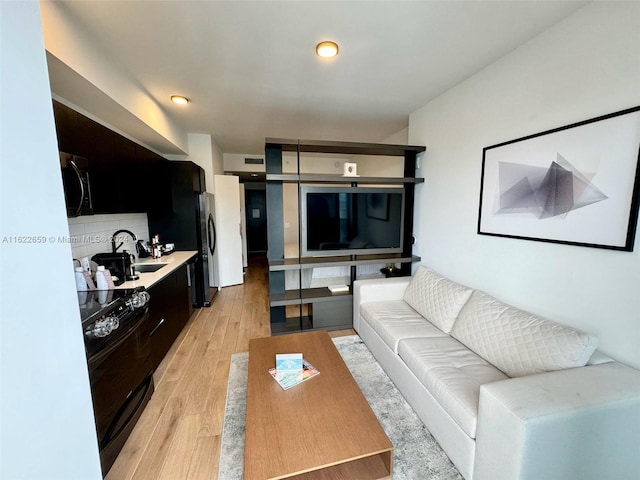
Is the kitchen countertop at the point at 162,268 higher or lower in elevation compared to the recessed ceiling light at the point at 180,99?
lower

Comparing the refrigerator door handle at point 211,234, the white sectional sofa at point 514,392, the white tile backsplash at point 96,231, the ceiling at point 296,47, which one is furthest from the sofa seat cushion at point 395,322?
the refrigerator door handle at point 211,234

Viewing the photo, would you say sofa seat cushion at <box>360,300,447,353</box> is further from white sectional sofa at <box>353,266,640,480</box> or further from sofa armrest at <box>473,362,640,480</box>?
sofa armrest at <box>473,362,640,480</box>

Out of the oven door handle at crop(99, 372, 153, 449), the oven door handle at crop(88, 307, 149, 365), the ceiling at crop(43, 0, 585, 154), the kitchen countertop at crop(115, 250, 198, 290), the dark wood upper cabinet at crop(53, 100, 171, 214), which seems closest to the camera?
the oven door handle at crop(88, 307, 149, 365)

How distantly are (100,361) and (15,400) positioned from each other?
88cm

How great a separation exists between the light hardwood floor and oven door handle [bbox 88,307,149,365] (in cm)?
67

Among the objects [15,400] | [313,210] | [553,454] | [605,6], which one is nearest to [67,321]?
[15,400]

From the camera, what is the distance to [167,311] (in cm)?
249

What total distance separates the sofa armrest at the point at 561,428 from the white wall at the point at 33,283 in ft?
5.28

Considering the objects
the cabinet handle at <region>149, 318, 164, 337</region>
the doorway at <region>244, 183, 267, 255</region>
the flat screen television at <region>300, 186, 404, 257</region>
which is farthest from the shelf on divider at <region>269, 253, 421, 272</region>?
the doorway at <region>244, 183, 267, 255</region>

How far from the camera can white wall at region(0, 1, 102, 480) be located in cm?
61

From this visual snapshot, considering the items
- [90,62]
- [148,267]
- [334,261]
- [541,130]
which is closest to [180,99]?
[90,62]

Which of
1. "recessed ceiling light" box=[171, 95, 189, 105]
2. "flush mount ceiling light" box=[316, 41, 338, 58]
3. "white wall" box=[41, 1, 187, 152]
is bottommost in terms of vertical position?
"white wall" box=[41, 1, 187, 152]

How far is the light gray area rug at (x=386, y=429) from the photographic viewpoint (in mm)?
1427

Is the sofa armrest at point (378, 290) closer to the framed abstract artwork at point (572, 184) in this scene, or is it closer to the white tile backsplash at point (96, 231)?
the framed abstract artwork at point (572, 184)
